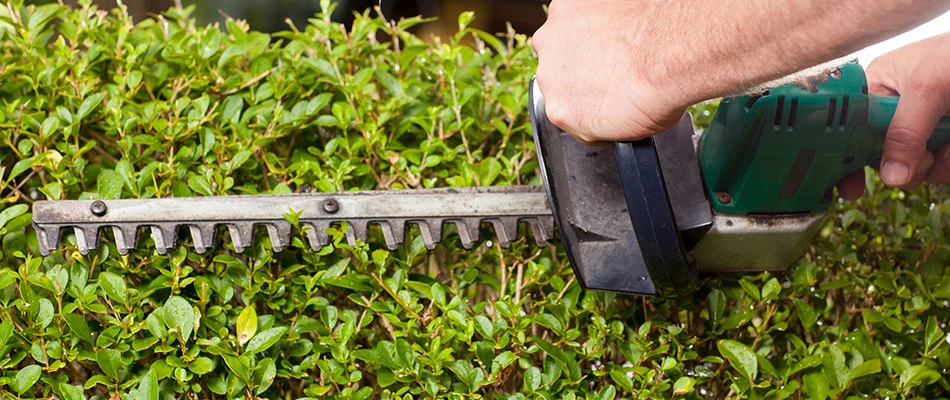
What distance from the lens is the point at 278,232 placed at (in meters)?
1.05

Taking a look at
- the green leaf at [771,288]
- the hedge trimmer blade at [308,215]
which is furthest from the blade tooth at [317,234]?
the green leaf at [771,288]

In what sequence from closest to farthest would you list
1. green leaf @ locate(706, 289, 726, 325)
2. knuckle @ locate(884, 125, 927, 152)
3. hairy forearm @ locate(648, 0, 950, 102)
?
hairy forearm @ locate(648, 0, 950, 102) < knuckle @ locate(884, 125, 927, 152) < green leaf @ locate(706, 289, 726, 325)

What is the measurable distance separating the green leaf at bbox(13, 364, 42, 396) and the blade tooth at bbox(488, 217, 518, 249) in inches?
22.3

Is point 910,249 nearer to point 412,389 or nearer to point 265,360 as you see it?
point 412,389

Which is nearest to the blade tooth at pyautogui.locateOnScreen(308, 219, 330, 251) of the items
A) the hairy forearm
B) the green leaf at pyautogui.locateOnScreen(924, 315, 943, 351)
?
the hairy forearm

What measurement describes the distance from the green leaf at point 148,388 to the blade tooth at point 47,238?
0.74 feet

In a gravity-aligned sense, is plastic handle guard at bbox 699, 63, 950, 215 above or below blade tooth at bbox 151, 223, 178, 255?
above

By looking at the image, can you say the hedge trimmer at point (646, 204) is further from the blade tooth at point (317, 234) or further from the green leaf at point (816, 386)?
the green leaf at point (816, 386)

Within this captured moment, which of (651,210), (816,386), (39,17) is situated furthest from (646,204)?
(39,17)

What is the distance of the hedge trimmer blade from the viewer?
3.35 ft

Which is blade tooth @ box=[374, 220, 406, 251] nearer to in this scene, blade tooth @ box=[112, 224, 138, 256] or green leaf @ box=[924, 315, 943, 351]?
blade tooth @ box=[112, 224, 138, 256]

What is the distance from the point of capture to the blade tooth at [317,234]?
3.44 ft

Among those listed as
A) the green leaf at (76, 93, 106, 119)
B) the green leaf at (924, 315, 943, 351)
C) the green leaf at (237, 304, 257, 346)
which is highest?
the green leaf at (76, 93, 106, 119)

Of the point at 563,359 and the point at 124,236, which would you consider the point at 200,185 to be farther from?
the point at 563,359
